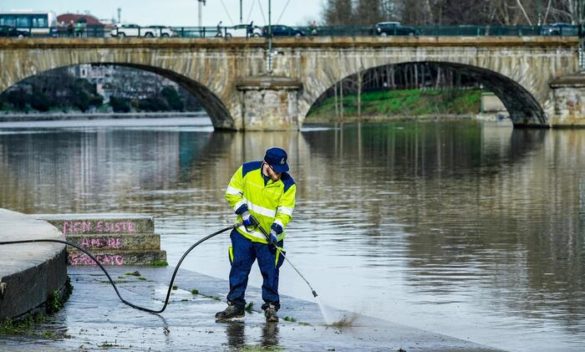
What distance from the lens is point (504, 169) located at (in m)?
36.5

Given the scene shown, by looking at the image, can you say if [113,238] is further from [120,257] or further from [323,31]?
[323,31]

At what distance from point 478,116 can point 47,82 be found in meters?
64.9

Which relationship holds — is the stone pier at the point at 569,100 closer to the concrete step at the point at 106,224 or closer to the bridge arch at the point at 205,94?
the bridge arch at the point at 205,94

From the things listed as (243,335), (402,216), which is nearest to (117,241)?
(243,335)

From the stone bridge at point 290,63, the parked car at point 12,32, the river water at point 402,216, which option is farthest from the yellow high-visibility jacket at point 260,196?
the parked car at point 12,32

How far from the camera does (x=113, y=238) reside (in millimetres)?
16234

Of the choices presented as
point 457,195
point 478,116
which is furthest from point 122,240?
point 478,116

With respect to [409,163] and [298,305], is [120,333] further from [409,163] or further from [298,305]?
[409,163]

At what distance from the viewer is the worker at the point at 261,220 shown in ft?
41.8

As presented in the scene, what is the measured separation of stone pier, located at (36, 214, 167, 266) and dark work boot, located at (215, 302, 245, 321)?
3.71m

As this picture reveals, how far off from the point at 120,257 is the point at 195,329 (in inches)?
171

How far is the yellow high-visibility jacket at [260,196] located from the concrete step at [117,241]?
3.64 meters

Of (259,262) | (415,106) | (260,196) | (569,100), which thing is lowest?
(415,106)

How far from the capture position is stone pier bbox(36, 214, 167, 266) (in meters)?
16.1
